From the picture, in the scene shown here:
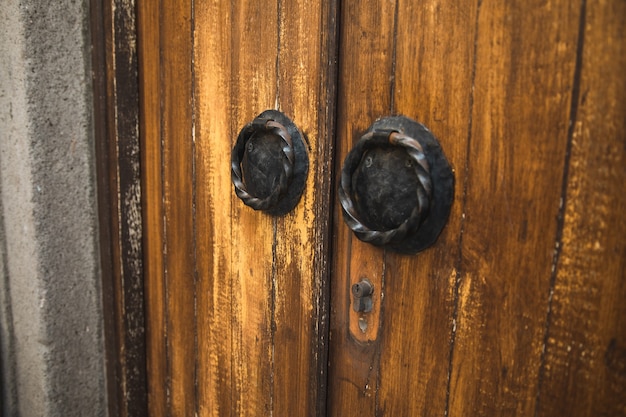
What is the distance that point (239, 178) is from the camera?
94 centimetres

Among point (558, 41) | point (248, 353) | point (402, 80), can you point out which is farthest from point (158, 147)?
point (558, 41)

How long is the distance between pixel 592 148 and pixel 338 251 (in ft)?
1.45

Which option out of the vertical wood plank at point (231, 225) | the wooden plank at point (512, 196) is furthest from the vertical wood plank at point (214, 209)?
the wooden plank at point (512, 196)

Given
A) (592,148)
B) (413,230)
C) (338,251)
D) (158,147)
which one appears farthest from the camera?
(158,147)

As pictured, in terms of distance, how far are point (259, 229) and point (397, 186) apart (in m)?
0.34

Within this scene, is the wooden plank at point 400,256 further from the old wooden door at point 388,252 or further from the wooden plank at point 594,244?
the wooden plank at point 594,244

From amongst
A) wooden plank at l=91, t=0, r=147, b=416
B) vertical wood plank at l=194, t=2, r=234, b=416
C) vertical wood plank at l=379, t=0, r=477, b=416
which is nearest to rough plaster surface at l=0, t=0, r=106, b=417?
wooden plank at l=91, t=0, r=147, b=416

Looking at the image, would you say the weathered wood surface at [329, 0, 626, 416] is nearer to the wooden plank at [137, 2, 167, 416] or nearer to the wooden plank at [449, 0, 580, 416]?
the wooden plank at [449, 0, 580, 416]

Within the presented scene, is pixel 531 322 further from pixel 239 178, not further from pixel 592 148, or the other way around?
pixel 239 178

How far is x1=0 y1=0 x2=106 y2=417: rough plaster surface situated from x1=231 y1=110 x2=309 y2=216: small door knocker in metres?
0.47

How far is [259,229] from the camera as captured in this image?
981 millimetres

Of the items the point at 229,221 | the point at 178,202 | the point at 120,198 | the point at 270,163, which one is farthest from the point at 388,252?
the point at 120,198

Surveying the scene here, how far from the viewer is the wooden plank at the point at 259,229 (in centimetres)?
87

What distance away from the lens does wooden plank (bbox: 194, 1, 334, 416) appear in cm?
87
